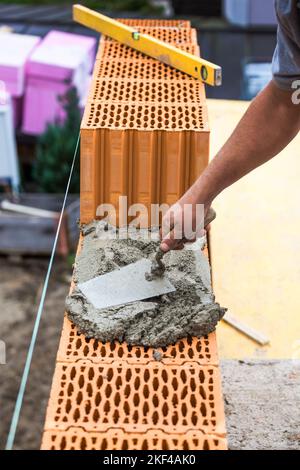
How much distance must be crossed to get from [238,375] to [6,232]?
446 cm

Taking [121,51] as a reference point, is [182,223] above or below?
below

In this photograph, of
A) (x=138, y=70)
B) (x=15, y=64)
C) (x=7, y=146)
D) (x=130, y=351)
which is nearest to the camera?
(x=130, y=351)

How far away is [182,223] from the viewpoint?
241cm

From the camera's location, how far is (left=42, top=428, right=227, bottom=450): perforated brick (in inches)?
79.1

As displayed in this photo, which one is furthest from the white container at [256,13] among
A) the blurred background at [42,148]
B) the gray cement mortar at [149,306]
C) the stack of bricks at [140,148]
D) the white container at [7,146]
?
the gray cement mortar at [149,306]

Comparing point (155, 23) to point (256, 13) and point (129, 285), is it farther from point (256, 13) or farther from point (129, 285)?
point (256, 13)

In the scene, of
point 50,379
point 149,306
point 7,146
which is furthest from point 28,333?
point 149,306

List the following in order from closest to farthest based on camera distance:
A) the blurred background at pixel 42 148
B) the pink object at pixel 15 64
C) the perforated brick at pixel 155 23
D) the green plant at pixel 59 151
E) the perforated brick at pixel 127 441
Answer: the perforated brick at pixel 127 441 → the perforated brick at pixel 155 23 → the blurred background at pixel 42 148 → the green plant at pixel 59 151 → the pink object at pixel 15 64

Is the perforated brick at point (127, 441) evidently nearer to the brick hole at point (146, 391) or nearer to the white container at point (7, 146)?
the brick hole at point (146, 391)

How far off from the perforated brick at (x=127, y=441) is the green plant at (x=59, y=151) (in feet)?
18.0

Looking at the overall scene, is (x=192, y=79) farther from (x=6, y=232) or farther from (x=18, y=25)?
(x=18, y=25)

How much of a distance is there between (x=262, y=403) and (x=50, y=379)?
320 cm

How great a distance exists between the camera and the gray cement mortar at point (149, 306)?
95.7 inches

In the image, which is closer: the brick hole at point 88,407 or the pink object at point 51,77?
the brick hole at point 88,407
